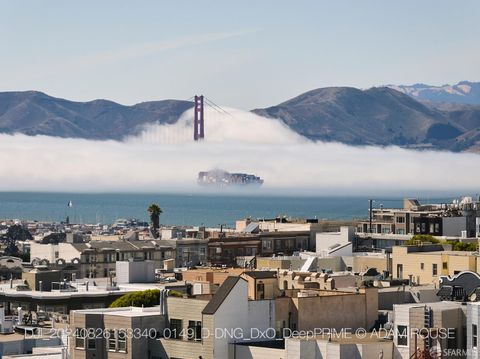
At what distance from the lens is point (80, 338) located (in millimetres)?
40750

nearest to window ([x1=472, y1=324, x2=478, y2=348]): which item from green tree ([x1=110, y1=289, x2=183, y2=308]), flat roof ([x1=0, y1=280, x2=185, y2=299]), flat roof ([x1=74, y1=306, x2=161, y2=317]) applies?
flat roof ([x1=74, y1=306, x2=161, y2=317])

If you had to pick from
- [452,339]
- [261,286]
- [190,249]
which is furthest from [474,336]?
[190,249]

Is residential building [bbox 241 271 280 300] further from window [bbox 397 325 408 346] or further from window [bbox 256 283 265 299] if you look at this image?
window [bbox 397 325 408 346]

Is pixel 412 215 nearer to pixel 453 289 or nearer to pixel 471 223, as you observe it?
pixel 471 223

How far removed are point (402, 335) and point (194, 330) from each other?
5.86 metres

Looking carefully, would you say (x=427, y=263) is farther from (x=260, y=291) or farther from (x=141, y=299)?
(x=260, y=291)

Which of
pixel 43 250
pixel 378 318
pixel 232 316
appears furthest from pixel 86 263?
pixel 232 316

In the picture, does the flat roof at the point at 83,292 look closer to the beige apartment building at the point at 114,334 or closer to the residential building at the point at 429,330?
the beige apartment building at the point at 114,334

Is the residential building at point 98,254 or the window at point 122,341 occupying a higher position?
the residential building at point 98,254

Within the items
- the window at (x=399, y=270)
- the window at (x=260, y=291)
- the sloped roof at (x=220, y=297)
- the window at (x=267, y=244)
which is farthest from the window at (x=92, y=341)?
the window at (x=267, y=244)

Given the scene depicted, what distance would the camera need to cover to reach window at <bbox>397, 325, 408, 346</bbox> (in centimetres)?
3569

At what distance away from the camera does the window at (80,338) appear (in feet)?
133

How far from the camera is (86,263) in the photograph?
98.9 m

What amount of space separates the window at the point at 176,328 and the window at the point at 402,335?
6.33 m
